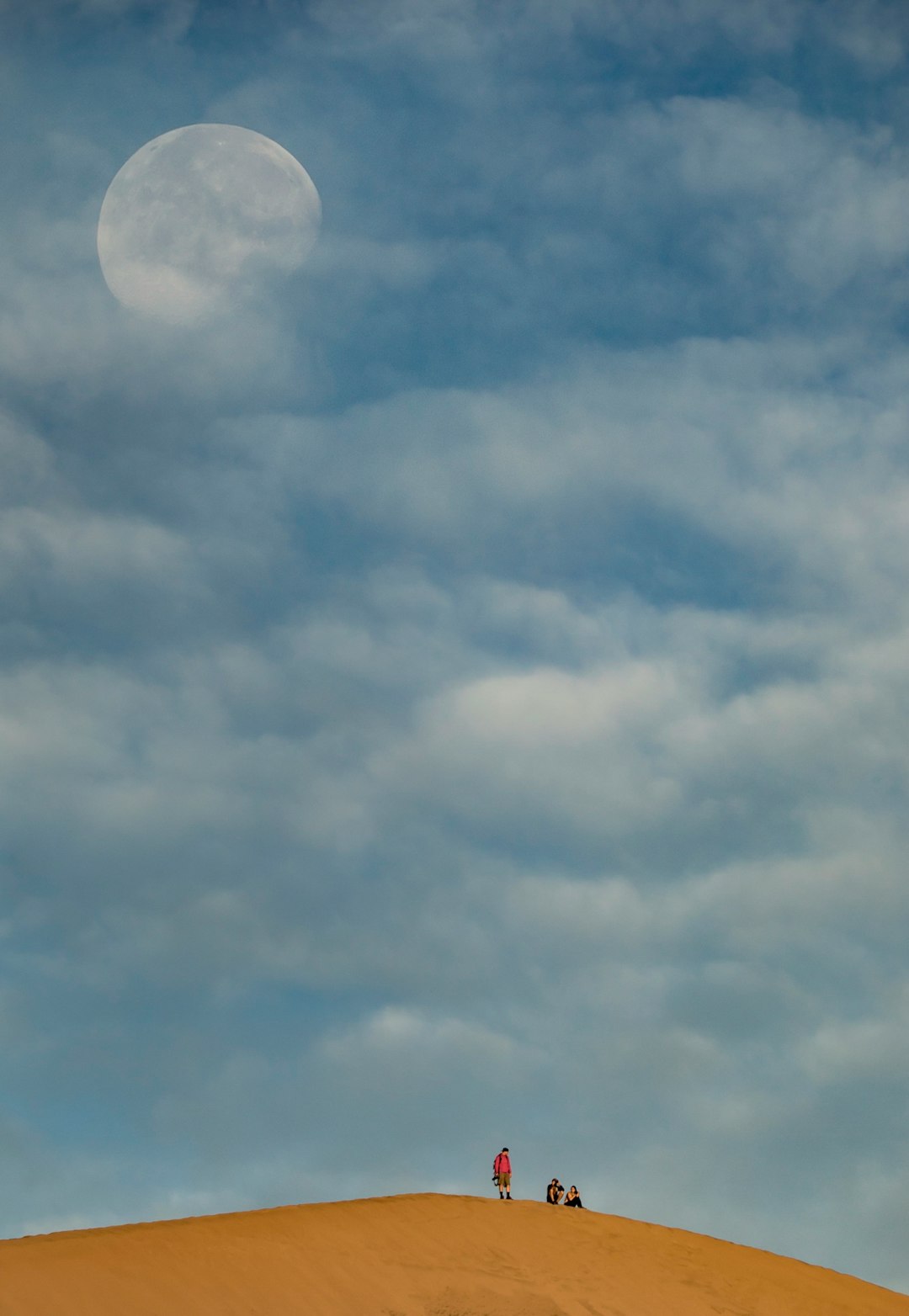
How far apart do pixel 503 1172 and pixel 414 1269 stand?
23.5 feet

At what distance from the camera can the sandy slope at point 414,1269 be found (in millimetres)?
22109

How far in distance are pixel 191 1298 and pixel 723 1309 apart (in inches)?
472

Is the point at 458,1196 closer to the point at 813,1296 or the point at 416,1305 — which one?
the point at 416,1305

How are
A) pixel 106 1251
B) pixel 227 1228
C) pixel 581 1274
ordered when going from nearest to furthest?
pixel 106 1251, pixel 227 1228, pixel 581 1274

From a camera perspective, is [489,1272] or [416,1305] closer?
[416,1305]

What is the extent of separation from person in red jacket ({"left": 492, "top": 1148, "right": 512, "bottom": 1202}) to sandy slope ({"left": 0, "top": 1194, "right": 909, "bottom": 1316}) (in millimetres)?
1394

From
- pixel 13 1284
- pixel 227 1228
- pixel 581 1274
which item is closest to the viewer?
pixel 13 1284

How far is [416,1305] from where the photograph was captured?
79.4ft

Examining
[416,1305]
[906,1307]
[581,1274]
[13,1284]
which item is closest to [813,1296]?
[906,1307]

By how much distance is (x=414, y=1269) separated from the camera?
84.1ft

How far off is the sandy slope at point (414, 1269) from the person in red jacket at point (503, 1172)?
139 cm

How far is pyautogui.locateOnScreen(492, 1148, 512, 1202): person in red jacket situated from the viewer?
32125mm

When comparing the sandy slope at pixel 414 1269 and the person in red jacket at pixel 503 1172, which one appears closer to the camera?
the sandy slope at pixel 414 1269

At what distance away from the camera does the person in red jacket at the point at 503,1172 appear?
32.1m
